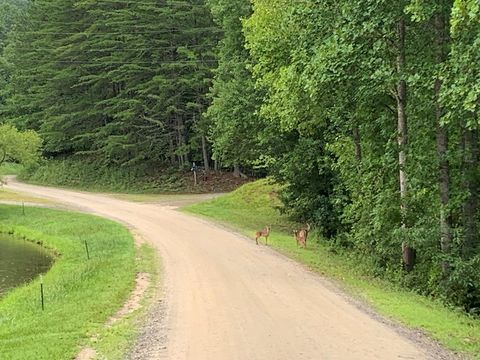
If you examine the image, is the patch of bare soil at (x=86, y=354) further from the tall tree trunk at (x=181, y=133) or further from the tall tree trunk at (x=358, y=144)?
the tall tree trunk at (x=181, y=133)

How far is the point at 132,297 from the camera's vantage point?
12.6 meters

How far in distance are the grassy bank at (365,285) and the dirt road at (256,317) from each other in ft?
1.85

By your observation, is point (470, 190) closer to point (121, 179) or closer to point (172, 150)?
point (172, 150)

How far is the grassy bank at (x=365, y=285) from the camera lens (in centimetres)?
957

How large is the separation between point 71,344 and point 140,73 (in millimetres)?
40127

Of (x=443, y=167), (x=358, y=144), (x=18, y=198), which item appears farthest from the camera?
(x=18, y=198)

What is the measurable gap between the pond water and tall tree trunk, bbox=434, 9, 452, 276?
12.9 meters

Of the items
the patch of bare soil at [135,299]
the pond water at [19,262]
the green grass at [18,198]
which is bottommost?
the pond water at [19,262]

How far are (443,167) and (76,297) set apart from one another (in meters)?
9.33

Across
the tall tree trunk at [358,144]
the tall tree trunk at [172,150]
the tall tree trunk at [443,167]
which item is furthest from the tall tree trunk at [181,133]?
the tall tree trunk at [443,167]

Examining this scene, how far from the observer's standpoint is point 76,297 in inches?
525

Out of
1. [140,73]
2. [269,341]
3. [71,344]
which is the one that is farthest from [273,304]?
[140,73]

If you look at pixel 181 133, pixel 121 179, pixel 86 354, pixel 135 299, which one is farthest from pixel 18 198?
pixel 86 354

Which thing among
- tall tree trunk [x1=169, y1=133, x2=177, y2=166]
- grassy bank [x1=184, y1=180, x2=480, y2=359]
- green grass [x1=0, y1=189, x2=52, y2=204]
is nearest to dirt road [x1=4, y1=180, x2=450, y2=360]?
grassy bank [x1=184, y1=180, x2=480, y2=359]
